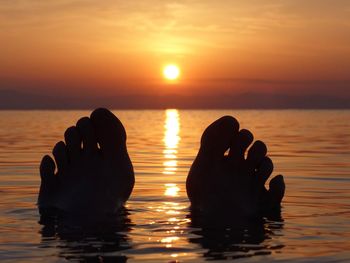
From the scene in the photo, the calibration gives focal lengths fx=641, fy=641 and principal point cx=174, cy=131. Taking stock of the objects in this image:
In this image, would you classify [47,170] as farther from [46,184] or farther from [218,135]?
[218,135]

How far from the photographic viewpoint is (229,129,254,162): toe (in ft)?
17.3

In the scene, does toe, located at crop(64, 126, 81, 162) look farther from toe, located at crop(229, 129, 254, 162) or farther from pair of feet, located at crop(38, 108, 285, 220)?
toe, located at crop(229, 129, 254, 162)

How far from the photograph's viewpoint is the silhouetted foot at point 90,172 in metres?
4.97

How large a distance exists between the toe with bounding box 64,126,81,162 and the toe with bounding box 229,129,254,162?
1284 mm

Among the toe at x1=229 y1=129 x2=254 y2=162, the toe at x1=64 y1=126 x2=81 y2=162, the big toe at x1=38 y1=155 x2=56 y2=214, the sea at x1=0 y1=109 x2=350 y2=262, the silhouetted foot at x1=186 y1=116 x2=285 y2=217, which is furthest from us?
the toe at x1=64 y1=126 x2=81 y2=162

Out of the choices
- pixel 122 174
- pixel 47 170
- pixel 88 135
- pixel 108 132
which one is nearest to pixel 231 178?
pixel 122 174

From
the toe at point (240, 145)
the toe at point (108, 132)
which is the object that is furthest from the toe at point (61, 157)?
the toe at point (240, 145)

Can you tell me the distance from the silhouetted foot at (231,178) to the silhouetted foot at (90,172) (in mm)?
603

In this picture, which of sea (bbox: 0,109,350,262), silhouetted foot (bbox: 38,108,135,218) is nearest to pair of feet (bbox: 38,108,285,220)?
silhouetted foot (bbox: 38,108,135,218)

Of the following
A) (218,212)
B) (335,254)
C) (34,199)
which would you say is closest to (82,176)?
Result: (34,199)

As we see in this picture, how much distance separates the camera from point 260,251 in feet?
11.4

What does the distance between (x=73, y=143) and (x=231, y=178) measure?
4.49 feet

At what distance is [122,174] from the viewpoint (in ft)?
17.2

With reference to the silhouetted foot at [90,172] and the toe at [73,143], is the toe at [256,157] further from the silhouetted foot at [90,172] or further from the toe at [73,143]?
the toe at [73,143]
